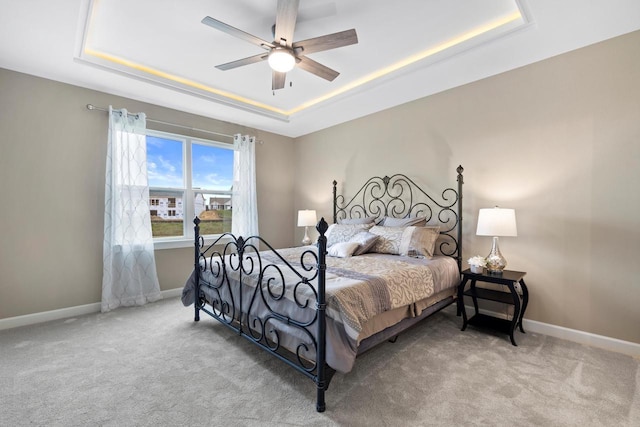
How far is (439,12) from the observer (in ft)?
7.63

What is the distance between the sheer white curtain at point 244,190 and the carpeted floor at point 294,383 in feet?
6.92

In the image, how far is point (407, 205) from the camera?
150 inches

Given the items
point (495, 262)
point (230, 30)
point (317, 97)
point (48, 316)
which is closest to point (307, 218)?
point (317, 97)

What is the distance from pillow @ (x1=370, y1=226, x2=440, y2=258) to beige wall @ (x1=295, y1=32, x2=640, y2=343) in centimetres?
51

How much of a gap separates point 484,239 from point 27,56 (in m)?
4.99

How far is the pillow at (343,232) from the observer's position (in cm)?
357

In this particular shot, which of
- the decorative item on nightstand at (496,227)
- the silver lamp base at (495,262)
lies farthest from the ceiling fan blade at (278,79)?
the silver lamp base at (495,262)

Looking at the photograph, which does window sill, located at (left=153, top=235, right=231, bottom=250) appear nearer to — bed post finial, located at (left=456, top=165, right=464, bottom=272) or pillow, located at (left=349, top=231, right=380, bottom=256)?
pillow, located at (left=349, top=231, right=380, bottom=256)

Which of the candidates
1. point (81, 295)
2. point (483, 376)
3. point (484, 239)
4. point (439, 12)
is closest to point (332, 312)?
point (483, 376)

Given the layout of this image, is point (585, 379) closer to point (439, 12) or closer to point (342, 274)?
point (342, 274)

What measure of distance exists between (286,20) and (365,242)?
2.23 metres

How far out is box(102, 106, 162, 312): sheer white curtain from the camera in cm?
342

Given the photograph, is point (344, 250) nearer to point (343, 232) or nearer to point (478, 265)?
point (343, 232)

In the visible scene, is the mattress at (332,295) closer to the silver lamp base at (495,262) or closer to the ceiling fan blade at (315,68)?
the silver lamp base at (495,262)
